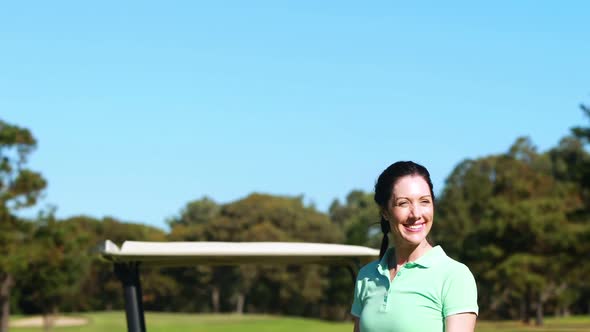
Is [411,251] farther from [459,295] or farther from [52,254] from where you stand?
[52,254]

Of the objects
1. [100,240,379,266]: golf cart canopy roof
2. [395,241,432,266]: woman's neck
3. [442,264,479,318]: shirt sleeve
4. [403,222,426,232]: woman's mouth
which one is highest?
[100,240,379,266]: golf cart canopy roof

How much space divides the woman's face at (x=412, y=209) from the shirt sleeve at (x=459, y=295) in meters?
0.13

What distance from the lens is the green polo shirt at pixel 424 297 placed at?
2500 mm

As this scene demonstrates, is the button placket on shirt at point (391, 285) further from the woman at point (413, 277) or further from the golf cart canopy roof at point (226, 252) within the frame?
the golf cart canopy roof at point (226, 252)

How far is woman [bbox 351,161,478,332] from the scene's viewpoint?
2502 millimetres

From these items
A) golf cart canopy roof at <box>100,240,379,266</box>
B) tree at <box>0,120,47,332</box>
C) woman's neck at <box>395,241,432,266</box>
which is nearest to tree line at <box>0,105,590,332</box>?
tree at <box>0,120,47,332</box>

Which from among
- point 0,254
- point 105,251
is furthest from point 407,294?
point 0,254

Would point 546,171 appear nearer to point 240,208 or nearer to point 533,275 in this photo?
point 240,208

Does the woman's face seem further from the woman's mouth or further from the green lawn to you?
Answer: the green lawn

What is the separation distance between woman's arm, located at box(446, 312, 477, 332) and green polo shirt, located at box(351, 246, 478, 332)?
1 centimetres

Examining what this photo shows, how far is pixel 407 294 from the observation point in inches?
99.9

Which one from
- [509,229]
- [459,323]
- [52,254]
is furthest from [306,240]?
[459,323]

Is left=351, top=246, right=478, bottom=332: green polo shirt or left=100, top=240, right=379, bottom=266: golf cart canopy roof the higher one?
left=100, top=240, right=379, bottom=266: golf cart canopy roof

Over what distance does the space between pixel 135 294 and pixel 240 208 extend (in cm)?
5930
